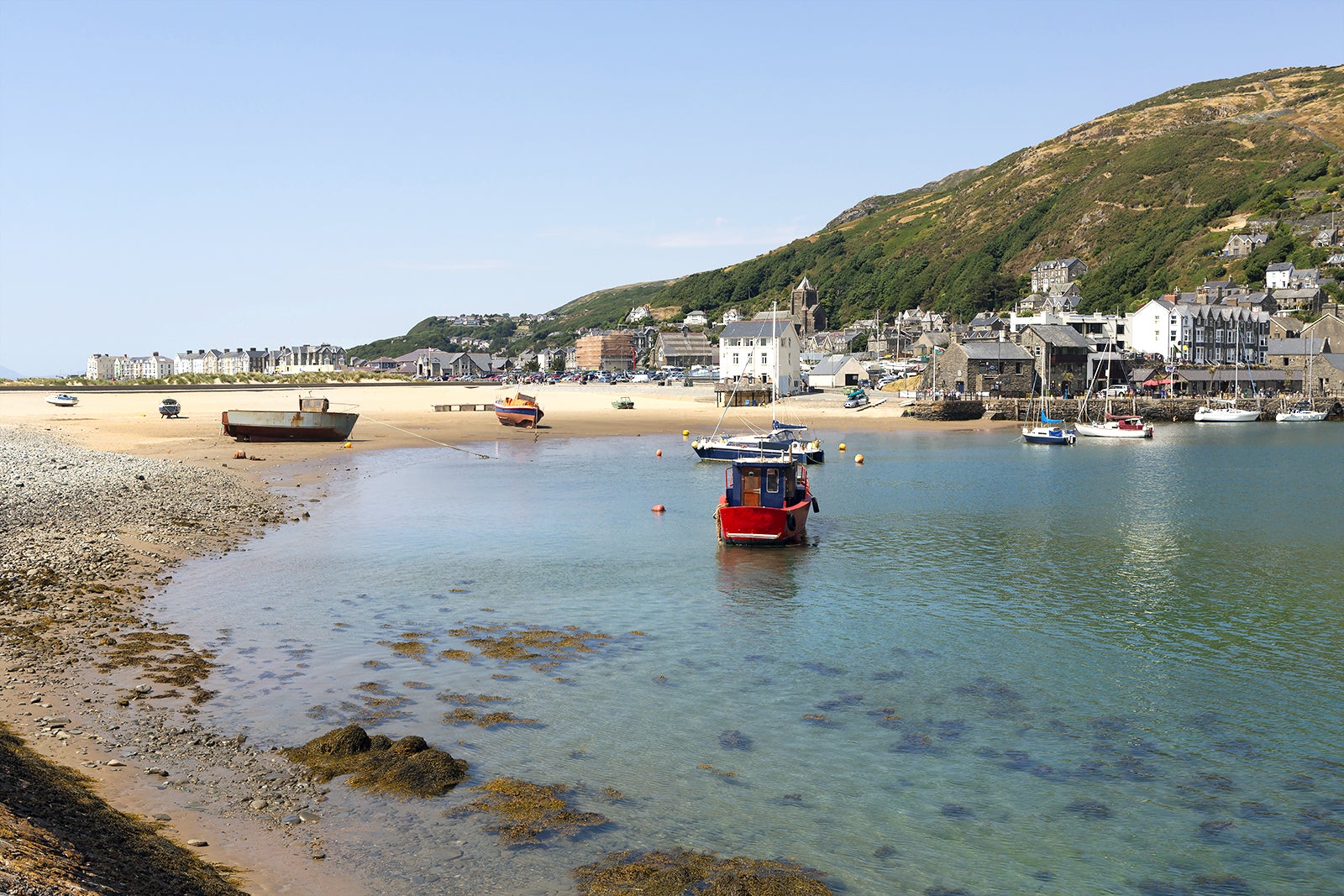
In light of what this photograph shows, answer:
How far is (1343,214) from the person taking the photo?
587ft

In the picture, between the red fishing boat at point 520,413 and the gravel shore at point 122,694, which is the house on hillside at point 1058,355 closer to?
the red fishing boat at point 520,413

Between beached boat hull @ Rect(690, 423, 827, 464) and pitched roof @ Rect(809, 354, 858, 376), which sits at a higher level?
pitched roof @ Rect(809, 354, 858, 376)

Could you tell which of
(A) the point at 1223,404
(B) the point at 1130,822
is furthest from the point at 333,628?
(A) the point at 1223,404

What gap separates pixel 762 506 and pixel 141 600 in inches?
752

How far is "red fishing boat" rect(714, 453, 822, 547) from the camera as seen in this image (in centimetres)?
3269

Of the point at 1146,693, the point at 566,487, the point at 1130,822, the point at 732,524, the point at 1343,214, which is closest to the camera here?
the point at 1130,822

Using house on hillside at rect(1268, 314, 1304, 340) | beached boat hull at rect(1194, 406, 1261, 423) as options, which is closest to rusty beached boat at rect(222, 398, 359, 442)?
beached boat hull at rect(1194, 406, 1261, 423)

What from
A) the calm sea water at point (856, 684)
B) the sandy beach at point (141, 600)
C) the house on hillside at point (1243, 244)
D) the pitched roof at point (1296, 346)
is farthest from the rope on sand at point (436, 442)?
the house on hillside at point (1243, 244)

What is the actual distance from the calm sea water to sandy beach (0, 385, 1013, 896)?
893 mm

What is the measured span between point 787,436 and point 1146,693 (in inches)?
1766

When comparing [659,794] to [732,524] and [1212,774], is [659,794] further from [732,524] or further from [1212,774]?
[732,524]

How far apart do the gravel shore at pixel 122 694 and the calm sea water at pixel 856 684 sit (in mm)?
841

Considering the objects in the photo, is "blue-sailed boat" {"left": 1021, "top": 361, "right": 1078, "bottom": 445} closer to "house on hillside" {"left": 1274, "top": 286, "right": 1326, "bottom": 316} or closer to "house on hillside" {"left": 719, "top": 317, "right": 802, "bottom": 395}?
"house on hillside" {"left": 719, "top": 317, "right": 802, "bottom": 395}

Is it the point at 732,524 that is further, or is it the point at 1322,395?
the point at 1322,395
